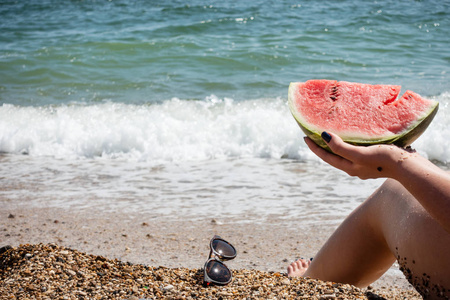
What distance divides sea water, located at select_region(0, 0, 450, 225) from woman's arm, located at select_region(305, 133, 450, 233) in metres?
2.34

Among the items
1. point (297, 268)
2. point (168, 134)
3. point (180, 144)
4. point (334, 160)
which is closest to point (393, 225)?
point (334, 160)

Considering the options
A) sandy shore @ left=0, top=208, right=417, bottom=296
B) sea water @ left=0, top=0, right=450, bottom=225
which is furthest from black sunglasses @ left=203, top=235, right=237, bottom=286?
sea water @ left=0, top=0, right=450, bottom=225

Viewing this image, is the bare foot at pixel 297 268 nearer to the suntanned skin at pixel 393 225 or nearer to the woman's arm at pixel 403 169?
the suntanned skin at pixel 393 225

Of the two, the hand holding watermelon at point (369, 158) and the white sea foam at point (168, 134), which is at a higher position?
the hand holding watermelon at point (369, 158)

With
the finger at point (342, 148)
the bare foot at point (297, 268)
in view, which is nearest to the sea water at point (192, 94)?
the bare foot at point (297, 268)

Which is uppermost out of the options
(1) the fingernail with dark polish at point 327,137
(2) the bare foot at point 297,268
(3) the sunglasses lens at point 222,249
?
(1) the fingernail with dark polish at point 327,137

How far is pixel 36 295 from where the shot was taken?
2.29m

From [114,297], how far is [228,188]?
2602 millimetres

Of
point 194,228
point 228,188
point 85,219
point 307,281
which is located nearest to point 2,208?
point 85,219

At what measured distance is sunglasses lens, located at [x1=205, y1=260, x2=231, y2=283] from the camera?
256cm

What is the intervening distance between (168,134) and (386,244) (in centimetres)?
445

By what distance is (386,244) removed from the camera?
226 centimetres

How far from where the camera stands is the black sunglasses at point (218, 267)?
8.36 ft

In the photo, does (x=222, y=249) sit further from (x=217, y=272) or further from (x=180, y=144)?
(x=180, y=144)
